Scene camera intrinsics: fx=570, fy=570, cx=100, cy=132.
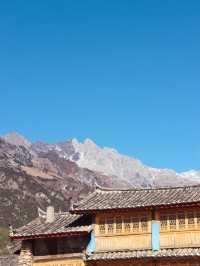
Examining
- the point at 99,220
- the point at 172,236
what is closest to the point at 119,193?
the point at 99,220

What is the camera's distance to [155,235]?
30.9 meters

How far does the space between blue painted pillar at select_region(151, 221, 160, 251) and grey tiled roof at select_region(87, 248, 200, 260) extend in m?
0.35

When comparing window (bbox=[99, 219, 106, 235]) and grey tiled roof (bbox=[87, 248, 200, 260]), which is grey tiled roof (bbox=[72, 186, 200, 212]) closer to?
window (bbox=[99, 219, 106, 235])

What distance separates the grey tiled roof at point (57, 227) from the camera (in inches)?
1265

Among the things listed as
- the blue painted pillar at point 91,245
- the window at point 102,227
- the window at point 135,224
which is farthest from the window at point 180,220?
the blue painted pillar at point 91,245

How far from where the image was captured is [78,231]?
31500 mm

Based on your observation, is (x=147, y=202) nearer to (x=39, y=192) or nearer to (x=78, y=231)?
(x=78, y=231)

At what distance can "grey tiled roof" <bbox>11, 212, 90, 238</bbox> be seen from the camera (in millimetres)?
32125

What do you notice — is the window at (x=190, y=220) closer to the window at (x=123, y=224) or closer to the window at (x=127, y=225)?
the window at (x=123, y=224)

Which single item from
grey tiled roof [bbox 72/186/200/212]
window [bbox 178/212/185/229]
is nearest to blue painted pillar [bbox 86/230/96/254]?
grey tiled roof [bbox 72/186/200/212]

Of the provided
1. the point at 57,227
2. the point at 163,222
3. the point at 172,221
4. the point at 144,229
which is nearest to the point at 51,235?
the point at 57,227

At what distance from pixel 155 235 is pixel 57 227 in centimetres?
586

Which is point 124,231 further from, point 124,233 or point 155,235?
point 155,235

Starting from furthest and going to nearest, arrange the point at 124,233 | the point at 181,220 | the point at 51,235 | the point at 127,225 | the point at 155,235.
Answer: the point at 51,235 < the point at 127,225 < the point at 124,233 < the point at 155,235 < the point at 181,220
